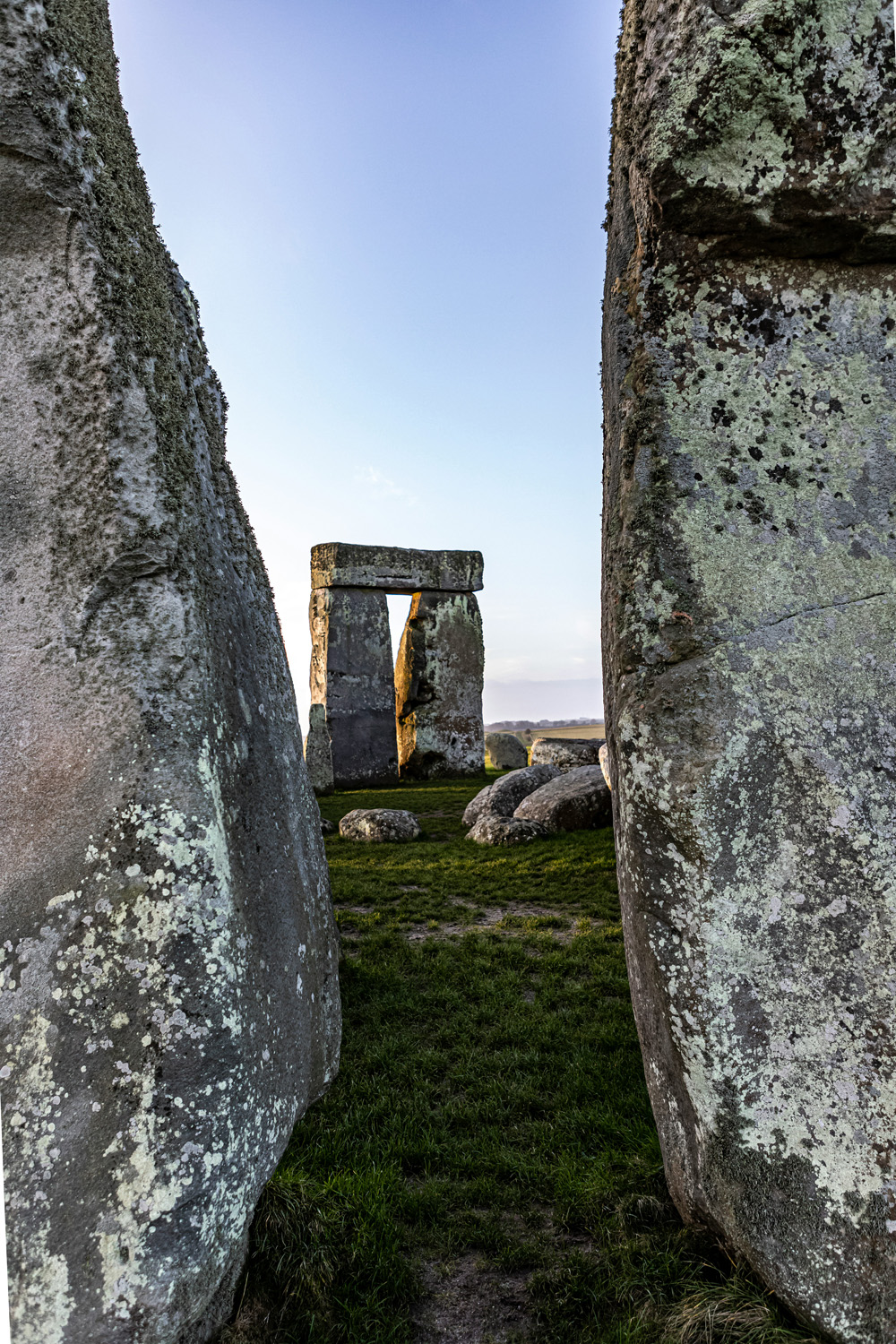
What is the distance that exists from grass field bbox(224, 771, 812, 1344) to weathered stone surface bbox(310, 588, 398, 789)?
896cm

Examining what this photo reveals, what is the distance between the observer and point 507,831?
291 inches

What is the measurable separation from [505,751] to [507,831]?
8430 millimetres

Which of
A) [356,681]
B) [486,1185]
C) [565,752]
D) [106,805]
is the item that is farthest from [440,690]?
[106,805]

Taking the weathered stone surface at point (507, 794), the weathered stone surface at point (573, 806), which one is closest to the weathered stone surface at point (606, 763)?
the weathered stone surface at point (573, 806)

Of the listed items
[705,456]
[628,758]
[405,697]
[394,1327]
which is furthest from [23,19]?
[405,697]

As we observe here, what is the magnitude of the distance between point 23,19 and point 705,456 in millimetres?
1813

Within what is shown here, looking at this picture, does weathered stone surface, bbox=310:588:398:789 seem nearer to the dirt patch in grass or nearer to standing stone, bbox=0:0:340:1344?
the dirt patch in grass

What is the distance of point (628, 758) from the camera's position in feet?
6.91

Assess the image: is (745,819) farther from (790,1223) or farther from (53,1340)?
(53,1340)

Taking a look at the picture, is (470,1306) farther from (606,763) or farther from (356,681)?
(356,681)

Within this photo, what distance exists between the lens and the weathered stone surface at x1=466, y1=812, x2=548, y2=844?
736 centimetres

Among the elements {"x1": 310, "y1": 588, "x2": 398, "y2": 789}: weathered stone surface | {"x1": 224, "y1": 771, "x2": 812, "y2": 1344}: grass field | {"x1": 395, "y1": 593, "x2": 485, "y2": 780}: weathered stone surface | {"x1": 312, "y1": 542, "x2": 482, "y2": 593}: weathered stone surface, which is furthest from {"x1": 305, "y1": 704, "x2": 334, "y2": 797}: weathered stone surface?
{"x1": 224, "y1": 771, "x2": 812, "y2": 1344}: grass field

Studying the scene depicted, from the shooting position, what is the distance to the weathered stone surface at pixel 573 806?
7605 mm

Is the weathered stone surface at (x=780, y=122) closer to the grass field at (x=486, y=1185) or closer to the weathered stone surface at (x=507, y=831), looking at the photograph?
the grass field at (x=486, y=1185)
